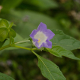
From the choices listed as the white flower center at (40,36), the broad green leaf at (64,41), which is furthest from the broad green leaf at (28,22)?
the white flower center at (40,36)

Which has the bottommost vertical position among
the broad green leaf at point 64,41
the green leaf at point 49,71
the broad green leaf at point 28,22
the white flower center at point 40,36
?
the broad green leaf at point 28,22

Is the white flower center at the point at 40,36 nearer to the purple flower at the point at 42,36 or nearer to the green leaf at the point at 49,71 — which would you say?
the purple flower at the point at 42,36

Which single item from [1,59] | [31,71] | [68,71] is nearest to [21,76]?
[31,71]

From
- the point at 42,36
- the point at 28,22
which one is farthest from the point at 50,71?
the point at 28,22

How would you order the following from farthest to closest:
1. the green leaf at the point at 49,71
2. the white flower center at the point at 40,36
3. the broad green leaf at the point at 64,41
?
the broad green leaf at the point at 64,41 < the white flower center at the point at 40,36 < the green leaf at the point at 49,71

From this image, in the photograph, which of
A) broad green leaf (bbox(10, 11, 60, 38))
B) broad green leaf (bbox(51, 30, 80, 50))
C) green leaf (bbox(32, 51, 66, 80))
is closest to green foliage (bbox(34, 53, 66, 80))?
green leaf (bbox(32, 51, 66, 80))

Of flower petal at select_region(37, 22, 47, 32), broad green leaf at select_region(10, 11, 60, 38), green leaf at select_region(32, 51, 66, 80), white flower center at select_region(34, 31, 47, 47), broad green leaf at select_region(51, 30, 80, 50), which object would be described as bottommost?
broad green leaf at select_region(10, 11, 60, 38)

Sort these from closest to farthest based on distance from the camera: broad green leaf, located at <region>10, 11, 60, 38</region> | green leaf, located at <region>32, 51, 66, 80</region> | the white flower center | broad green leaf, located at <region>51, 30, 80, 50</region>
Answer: green leaf, located at <region>32, 51, 66, 80</region> < the white flower center < broad green leaf, located at <region>51, 30, 80, 50</region> < broad green leaf, located at <region>10, 11, 60, 38</region>

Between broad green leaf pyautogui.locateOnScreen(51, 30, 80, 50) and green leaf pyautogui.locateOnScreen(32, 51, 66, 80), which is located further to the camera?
broad green leaf pyautogui.locateOnScreen(51, 30, 80, 50)

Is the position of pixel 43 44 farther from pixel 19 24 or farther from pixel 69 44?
pixel 19 24

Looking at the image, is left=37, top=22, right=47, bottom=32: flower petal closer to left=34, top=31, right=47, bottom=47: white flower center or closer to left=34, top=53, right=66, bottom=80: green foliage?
left=34, top=31, right=47, bottom=47: white flower center
